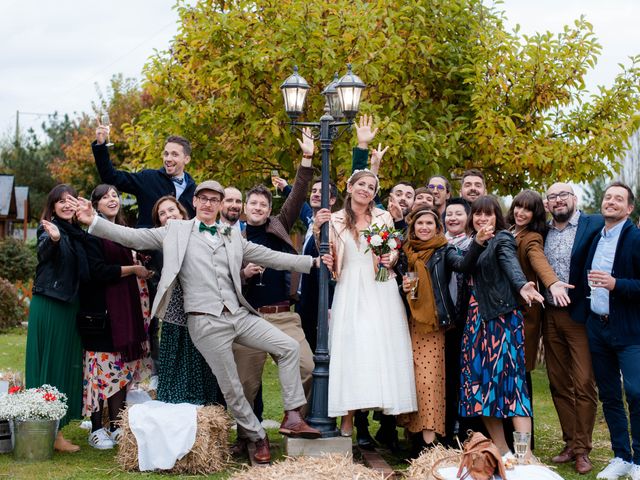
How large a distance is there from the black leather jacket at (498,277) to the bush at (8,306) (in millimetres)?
16757

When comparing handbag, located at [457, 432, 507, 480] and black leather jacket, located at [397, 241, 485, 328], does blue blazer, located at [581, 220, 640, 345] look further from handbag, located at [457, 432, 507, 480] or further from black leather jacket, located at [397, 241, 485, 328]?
handbag, located at [457, 432, 507, 480]

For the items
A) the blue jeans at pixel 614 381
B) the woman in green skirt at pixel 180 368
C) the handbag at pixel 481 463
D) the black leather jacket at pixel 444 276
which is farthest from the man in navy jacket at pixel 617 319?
the woman in green skirt at pixel 180 368

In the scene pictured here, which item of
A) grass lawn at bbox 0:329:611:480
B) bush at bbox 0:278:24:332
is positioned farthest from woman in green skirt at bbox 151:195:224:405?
bush at bbox 0:278:24:332

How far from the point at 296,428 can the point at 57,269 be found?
9.08ft

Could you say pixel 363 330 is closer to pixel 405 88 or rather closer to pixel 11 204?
pixel 405 88

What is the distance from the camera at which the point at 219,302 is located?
23.5 ft

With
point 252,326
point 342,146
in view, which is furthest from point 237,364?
point 342,146

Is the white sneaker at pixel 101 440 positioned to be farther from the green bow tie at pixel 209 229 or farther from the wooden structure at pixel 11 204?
the wooden structure at pixel 11 204

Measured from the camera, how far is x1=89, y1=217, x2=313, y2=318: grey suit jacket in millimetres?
7055

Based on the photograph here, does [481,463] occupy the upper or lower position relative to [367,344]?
lower

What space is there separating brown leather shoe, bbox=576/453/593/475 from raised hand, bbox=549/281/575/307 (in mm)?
1516

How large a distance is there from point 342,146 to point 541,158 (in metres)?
2.91

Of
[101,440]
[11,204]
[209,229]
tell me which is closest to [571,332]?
[209,229]

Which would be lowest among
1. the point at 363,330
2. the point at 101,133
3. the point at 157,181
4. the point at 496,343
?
the point at 496,343
